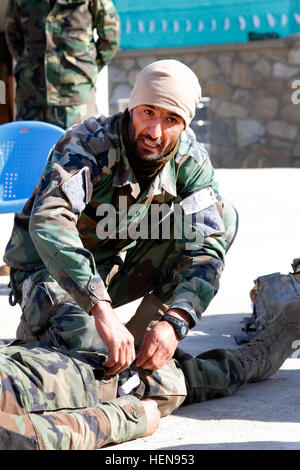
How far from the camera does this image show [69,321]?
2.76 meters

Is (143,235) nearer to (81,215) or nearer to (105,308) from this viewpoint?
(81,215)

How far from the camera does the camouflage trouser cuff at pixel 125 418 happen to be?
230 centimetres

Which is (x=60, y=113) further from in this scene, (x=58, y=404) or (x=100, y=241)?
(x=58, y=404)

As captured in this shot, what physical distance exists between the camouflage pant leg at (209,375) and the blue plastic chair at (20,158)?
1873 millimetres

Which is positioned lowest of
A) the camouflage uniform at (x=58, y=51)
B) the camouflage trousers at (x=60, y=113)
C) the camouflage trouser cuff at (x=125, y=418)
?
the camouflage trouser cuff at (x=125, y=418)

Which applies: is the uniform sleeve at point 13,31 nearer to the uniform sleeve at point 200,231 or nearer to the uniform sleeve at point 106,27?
the uniform sleeve at point 106,27

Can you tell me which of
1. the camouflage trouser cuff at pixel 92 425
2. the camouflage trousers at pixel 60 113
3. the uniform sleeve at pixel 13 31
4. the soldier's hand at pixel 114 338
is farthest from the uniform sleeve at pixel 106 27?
the camouflage trouser cuff at pixel 92 425

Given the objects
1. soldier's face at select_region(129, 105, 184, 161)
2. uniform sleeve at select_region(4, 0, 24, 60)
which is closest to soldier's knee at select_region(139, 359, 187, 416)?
soldier's face at select_region(129, 105, 184, 161)

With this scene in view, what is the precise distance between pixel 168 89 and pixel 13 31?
110 inches

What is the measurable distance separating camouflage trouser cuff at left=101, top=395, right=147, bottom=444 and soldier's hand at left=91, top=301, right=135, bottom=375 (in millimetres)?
107

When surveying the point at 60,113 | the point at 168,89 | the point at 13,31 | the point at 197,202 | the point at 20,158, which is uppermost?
the point at 13,31

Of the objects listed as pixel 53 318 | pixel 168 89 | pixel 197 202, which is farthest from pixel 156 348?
pixel 168 89

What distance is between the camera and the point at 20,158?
448 cm
